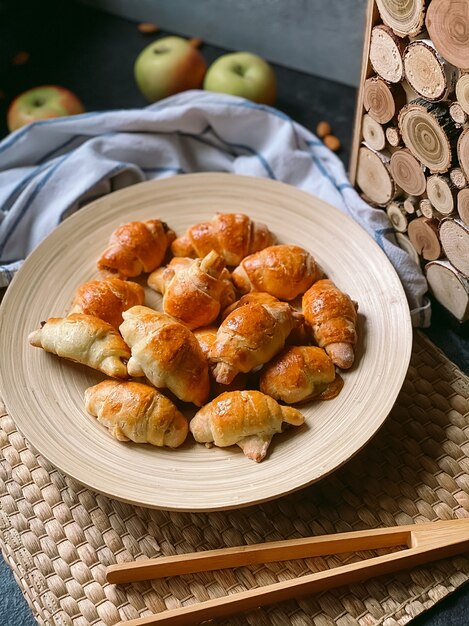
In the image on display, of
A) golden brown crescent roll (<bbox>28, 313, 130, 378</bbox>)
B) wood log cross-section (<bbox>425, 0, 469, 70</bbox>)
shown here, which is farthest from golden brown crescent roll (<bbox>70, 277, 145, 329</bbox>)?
wood log cross-section (<bbox>425, 0, 469, 70</bbox>)

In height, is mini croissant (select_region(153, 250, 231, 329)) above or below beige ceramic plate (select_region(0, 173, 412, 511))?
above

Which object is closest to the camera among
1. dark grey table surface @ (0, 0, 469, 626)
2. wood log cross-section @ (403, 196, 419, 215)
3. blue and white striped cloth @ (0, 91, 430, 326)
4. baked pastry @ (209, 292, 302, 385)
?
baked pastry @ (209, 292, 302, 385)

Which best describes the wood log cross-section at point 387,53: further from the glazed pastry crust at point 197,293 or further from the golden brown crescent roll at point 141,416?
the golden brown crescent roll at point 141,416

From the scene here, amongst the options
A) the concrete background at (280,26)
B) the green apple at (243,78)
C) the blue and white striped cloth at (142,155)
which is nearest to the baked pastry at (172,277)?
the blue and white striped cloth at (142,155)

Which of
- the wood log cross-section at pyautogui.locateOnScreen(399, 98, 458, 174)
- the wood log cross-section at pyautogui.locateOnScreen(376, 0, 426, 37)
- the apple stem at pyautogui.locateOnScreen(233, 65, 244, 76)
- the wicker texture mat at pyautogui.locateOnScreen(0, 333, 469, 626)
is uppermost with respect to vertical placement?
the wood log cross-section at pyautogui.locateOnScreen(376, 0, 426, 37)

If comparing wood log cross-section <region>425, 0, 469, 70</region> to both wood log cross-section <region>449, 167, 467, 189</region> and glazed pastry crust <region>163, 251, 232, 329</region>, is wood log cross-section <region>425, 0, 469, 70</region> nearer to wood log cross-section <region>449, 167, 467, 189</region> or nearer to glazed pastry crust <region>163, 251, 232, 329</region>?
wood log cross-section <region>449, 167, 467, 189</region>

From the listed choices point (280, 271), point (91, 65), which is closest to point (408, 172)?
point (280, 271)

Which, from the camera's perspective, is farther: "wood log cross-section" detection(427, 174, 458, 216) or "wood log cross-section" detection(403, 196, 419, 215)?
"wood log cross-section" detection(403, 196, 419, 215)

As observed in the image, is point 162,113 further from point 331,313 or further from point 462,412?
point 462,412

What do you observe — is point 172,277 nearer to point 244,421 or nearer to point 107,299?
point 107,299
